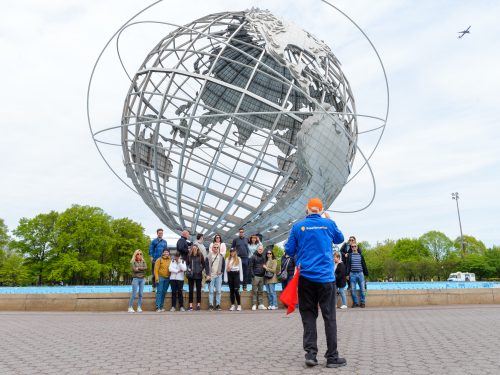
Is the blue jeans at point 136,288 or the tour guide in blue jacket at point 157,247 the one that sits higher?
the tour guide in blue jacket at point 157,247

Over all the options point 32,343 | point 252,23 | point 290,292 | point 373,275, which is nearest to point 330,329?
point 290,292

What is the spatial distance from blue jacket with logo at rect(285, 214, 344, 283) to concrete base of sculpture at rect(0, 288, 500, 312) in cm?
697

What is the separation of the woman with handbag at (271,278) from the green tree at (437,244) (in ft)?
218

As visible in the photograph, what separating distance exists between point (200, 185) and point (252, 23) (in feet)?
16.6

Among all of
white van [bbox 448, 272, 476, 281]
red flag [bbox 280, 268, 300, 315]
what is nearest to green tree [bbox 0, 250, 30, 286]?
red flag [bbox 280, 268, 300, 315]

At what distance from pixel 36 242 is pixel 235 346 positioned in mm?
38322

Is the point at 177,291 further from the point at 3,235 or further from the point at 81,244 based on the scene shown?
the point at 3,235

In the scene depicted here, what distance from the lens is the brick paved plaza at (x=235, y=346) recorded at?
404 centimetres

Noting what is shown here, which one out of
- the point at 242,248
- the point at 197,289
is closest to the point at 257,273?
the point at 242,248

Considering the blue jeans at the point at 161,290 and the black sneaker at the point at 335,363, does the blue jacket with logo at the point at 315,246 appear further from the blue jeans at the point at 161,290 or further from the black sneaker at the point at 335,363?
the blue jeans at the point at 161,290

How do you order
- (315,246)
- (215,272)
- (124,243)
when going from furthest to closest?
1. (124,243)
2. (215,272)
3. (315,246)

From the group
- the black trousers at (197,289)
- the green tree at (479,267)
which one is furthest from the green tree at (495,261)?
the black trousers at (197,289)

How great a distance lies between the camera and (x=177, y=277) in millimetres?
10391

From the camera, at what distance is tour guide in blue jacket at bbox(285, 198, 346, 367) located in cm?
417
